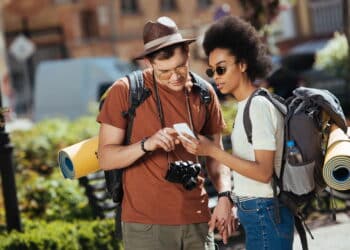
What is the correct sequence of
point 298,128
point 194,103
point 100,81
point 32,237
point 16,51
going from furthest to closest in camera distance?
point 16,51, point 100,81, point 32,237, point 194,103, point 298,128

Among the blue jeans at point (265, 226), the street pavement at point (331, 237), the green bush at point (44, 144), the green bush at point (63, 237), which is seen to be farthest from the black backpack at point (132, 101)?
the green bush at point (44, 144)

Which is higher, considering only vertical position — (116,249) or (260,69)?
(260,69)

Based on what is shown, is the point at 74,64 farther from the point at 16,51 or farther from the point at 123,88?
the point at 123,88

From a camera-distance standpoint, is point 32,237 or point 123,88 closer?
point 123,88

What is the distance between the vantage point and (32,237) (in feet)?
24.4

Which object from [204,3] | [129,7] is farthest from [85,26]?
[204,3]

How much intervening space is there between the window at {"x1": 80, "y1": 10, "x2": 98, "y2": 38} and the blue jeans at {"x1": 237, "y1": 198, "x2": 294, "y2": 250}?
32.8m

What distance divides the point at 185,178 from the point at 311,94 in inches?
27.6

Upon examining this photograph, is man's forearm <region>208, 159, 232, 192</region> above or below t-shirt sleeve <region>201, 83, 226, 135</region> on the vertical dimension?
below

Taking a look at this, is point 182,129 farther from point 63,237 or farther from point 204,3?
point 204,3

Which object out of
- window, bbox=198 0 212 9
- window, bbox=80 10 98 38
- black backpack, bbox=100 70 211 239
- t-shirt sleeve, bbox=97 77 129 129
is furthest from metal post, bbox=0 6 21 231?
window, bbox=198 0 212 9

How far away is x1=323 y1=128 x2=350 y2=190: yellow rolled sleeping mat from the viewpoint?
4363 mm

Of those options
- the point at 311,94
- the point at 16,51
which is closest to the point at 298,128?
the point at 311,94

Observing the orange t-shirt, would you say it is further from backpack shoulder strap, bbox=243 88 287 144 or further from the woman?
backpack shoulder strap, bbox=243 88 287 144
